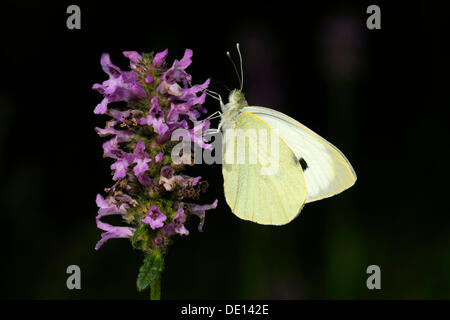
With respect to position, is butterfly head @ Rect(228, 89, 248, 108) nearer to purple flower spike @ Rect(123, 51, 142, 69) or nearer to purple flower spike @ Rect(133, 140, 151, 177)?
purple flower spike @ Rect(123, 51, 142, 69)

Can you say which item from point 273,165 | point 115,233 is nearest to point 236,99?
point 273,165

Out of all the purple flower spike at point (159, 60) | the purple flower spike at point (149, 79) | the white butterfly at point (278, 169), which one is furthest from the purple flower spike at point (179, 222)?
the purple flower spike at point (159, 60)

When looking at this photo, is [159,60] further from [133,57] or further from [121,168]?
[121,168]

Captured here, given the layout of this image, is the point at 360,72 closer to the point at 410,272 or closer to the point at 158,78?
the point at 410,272

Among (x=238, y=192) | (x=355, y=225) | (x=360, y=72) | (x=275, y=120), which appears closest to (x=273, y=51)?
(x=360, y=72)

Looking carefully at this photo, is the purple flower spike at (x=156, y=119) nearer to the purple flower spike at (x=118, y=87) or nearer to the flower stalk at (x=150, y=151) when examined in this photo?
the flower stalk at (x=150, y=151)

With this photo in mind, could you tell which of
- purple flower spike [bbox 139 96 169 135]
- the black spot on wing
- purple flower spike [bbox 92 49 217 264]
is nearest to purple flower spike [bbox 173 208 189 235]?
purple flower spike [bbox 92 49 217 264]
